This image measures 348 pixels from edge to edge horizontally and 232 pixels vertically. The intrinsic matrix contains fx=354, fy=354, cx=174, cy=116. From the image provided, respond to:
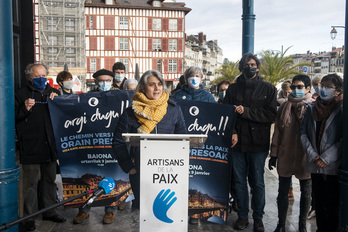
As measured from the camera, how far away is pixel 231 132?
13.9 ft

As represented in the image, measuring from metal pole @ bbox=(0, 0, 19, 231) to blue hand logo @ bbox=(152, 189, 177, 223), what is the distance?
1289mm

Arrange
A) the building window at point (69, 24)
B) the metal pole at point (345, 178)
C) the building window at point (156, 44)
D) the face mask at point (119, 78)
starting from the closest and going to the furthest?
the metal pole at point (345, 178) → the face mask at point (119, 78) → the building window at point (69, 24) → the building window at point (156, 44)

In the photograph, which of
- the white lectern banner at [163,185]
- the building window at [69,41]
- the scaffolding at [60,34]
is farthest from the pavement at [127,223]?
the building window at [69,41]

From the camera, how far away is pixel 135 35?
49.2 meters

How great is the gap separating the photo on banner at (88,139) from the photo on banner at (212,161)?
0.90m

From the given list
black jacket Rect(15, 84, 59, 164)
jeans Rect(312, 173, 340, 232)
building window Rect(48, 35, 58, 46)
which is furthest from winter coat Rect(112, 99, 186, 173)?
building window Rect(48, 35, 58, 46)

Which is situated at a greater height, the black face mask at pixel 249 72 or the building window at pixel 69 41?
the building window at pixel 69 41

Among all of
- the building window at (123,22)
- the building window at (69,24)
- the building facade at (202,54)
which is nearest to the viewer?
the building window at (69,24)

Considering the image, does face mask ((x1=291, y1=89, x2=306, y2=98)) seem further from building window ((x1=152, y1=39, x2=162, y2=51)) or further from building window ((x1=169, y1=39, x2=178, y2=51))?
building window ((x1=169, y1=39, x2=178, y2=51))

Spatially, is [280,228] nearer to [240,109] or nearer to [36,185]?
[240,109]

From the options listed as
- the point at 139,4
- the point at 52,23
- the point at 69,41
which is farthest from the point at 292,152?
the point at 139,4

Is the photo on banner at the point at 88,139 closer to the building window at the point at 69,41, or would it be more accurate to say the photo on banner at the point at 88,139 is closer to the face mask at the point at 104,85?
the face mask at the point at 104,85

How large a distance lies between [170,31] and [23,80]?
1818 inches

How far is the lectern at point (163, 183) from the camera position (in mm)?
2771
